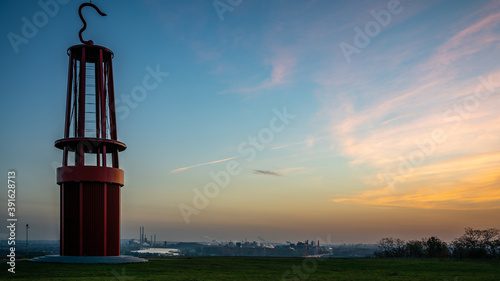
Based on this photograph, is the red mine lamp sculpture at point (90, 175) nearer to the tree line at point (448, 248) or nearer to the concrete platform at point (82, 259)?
the concrete platform at point (82, 259)

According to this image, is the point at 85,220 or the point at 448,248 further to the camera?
the point at 448,248

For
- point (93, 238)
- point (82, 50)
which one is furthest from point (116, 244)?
point (82, 50)

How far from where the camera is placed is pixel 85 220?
160 feet

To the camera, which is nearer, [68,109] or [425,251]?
[68,109]

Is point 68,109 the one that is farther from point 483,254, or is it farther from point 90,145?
point 483,254

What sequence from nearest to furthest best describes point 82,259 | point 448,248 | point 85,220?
1. point 82,259
2. point 85,220
3. point 448,248

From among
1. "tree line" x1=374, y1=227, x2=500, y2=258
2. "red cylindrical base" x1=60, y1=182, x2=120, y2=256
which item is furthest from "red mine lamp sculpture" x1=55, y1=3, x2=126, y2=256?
"tree line" x1=374, y1=227, x2=500, y2=258

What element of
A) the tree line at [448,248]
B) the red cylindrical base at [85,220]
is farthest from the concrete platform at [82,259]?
the tree line at [448,248]

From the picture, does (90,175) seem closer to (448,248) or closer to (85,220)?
(85,220)

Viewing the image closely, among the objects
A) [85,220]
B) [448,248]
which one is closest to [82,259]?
[85,220]

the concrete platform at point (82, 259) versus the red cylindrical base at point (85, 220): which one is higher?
the red cylindrical base at point (85, 220)

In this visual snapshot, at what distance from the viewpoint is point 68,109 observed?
174 feet

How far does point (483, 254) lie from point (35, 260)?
66.4 meters

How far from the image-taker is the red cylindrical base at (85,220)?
158ft
